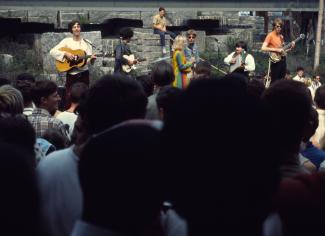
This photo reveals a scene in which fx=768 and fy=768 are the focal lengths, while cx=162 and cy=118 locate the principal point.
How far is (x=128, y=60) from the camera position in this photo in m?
10.8

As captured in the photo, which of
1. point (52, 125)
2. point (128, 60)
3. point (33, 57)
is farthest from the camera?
point (33, 57)

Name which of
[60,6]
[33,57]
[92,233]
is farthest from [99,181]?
[60,6]

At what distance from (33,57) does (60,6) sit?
1.89m

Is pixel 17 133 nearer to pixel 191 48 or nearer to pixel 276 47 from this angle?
pixel 191 48

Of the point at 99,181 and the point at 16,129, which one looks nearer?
the point at 99,181

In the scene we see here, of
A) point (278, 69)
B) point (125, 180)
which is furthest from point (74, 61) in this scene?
point (125, 180)

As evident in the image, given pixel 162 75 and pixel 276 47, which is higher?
pixel 162 75

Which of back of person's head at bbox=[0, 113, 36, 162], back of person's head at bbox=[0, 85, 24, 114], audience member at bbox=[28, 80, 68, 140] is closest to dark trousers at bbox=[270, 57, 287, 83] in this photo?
audience member at bbox=[28, 80, 68, 140]

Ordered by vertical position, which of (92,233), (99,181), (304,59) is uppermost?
(99,181)

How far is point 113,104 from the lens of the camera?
2953 mm

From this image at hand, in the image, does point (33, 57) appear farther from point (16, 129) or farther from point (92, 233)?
point (92, 233)

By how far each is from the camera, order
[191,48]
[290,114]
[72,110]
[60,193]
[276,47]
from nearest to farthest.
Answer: [290,114] < [60,193] < [72,110] < [191,48] < [276,47]

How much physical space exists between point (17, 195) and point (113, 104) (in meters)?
0.88

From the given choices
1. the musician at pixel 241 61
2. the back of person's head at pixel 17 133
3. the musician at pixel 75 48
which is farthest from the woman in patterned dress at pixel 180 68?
the back of person's head at pixel 17 133
